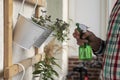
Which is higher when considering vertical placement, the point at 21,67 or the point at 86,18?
the point at 86,18

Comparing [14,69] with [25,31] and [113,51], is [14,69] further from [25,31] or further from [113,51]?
[113,51]

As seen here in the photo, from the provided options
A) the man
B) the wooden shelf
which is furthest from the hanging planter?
the man

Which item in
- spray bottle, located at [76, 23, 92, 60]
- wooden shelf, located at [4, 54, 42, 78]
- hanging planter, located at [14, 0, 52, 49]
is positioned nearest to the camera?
wooden shelf, located at [4, 54, 42, 78]

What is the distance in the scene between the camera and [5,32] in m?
1.01

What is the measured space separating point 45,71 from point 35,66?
7 cm

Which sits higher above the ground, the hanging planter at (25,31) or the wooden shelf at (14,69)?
the hanging planter at (25,31)

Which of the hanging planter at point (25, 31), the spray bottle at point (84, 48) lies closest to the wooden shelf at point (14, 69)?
the hanging planter at point (25, 31)

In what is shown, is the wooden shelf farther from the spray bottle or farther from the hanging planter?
the spray bottle

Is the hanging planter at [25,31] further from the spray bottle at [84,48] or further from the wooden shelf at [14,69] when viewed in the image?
the spray bottle at [84,48]

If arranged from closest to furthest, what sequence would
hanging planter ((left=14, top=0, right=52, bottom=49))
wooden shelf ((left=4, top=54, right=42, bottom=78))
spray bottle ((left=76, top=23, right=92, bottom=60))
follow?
wooden shelf ((left=4, top=54, right=42, bottom=78)), hanging planter ((left=14, top=0, right=52, bottom=49)), spray bottle ((left=76, top=23, right=92, bottom=60))

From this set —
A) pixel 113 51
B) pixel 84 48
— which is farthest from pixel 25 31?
pixel 84 48

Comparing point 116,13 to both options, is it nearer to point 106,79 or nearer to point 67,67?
point 106,79

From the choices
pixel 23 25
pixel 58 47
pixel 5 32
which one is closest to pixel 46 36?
pixel 23 25

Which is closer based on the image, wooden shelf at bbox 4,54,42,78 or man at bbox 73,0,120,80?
wooden shelf at bbox 4,54,42,78
